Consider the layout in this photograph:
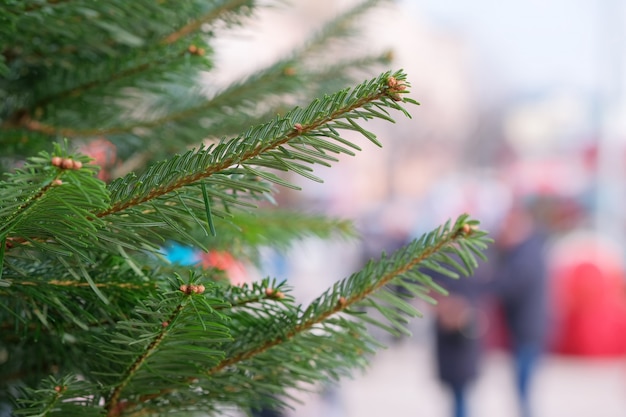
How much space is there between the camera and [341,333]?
0.51 meters

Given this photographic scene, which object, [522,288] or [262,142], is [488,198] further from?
[262,142]

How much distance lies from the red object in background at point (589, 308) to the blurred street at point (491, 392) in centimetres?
11

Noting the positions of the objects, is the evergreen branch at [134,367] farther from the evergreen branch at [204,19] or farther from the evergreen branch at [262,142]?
the evergreen branch at [204,19]

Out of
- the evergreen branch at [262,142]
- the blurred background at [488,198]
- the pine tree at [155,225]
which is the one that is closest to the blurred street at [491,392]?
the blurred background at [488,198]

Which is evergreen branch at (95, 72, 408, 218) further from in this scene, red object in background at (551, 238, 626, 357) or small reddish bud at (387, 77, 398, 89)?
red object in background at (551, 238, 626, 357)

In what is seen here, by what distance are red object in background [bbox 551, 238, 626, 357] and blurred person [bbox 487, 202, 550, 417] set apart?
1.66 metres

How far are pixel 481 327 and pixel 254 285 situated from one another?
2801mm

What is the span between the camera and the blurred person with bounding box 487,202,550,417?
3359 mm

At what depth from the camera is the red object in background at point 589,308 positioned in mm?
5086

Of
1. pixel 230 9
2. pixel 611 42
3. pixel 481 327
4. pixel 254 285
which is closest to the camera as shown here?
pixel 254 285

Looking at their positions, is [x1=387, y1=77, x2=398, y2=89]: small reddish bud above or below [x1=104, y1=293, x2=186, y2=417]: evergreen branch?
above

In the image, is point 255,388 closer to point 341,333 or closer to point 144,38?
point 341,333

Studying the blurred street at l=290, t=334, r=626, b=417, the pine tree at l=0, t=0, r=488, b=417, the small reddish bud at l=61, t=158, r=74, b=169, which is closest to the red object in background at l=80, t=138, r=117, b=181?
the pine tree at l=0, t=0, r=488, b=417

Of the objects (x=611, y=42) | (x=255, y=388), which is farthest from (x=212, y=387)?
(x=611, y=42)
